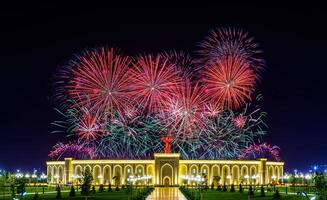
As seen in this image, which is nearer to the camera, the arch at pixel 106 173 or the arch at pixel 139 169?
the arch at pixel 106 173

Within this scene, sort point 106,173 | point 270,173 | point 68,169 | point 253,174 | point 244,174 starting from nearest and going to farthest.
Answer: point 68,169, point 106,173, point 244,174, point 253,174, point 270,173

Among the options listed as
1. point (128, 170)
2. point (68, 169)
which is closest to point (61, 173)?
point (68, 169)

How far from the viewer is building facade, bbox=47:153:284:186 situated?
78.8m

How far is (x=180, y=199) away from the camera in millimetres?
38406

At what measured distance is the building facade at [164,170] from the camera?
78.8 metres

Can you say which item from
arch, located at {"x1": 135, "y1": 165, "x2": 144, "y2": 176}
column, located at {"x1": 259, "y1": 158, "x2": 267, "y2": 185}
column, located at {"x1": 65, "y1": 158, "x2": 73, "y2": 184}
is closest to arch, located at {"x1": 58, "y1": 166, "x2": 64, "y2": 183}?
column, located at {"x1": 65, "y1": 158, "x2": 73, "y2": 184}

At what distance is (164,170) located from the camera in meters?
79.5

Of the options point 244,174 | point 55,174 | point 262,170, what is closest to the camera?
point 262,170

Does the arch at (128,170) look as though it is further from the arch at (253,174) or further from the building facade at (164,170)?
the arch at (253,174)

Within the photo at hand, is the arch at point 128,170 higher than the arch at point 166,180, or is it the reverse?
the arch at point 128,170

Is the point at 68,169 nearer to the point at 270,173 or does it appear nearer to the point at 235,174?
Result: the point at 235,174

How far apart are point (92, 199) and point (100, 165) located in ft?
127

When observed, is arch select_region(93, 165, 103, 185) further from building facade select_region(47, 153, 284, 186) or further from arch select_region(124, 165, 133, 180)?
arch select_region(124, 165, 133, 180)

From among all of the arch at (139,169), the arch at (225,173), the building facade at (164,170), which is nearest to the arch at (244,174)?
the building facade at (164,170)
